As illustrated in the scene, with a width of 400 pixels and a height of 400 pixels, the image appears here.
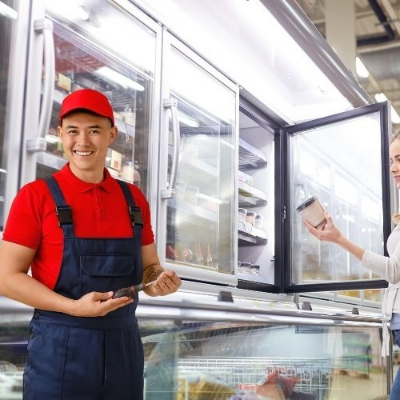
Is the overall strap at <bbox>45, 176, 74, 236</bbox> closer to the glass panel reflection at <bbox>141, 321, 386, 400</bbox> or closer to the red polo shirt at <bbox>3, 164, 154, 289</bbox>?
the red polo shirt at <bbox>3, 164, 154, 289</bbox>

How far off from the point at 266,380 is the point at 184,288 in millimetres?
624

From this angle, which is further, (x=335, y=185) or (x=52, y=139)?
(x=335, y=185)

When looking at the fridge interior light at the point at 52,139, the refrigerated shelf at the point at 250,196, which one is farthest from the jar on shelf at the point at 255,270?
the fridge interior light at the point at 52,139

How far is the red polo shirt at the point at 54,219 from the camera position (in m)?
1.57

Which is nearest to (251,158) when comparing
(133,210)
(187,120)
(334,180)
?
(334,180)

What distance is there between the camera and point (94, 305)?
1466mm

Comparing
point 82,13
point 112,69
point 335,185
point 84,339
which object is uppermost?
point 82,13

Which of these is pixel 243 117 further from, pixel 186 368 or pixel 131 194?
pixel 131 194

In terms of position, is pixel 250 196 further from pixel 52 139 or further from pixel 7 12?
pixel 7 12

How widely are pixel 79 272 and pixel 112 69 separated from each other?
70.7 inches

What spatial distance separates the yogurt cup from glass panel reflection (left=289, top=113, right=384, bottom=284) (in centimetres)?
168

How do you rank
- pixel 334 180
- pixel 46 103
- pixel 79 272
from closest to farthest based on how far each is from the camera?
pixel 79 272 < pixel 46 103 < pixel 334 180

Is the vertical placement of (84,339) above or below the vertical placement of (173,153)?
below

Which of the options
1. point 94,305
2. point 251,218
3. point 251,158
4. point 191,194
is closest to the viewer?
point 94,305
